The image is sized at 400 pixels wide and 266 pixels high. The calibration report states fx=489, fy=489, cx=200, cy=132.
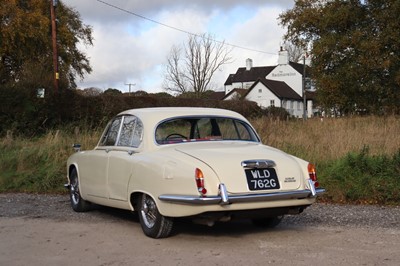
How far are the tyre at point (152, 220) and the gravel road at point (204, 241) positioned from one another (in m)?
0.10

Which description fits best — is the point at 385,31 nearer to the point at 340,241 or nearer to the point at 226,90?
the point at 340,241

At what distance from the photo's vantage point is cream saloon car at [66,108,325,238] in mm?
5379

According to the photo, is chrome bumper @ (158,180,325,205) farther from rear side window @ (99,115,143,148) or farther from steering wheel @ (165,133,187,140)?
rear side window @ (99,115,143,148)

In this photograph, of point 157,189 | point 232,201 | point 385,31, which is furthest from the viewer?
point 385,31

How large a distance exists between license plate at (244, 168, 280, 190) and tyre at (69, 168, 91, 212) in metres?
3.40

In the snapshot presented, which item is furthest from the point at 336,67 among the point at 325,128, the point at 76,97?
the point at 76,97

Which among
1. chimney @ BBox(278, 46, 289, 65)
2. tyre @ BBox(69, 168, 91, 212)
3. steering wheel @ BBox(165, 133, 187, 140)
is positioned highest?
chimney @ BBox(278, 46, 289, 65)

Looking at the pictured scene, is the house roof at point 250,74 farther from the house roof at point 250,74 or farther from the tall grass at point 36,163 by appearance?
the tall grass at point 36,163

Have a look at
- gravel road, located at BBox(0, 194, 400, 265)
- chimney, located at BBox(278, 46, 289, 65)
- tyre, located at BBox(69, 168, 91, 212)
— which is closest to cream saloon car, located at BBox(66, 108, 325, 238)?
gravel road, located at BBox(0, 194, 400, 265)

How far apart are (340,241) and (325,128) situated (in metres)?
9.81

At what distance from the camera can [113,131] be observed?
24.0ft

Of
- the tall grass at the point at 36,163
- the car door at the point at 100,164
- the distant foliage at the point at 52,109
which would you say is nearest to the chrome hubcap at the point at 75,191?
the car door at the point at 100,164

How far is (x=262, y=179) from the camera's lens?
5562mm

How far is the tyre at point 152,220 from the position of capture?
582 centimetres
